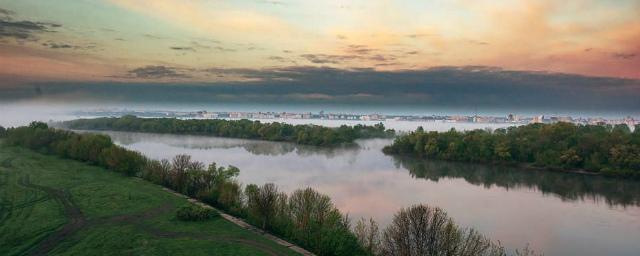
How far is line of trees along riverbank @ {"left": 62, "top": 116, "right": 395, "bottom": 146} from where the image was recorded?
84438 millimetres

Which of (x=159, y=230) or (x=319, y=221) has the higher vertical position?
(x=319, y=221)

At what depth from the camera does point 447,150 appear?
2420 inches

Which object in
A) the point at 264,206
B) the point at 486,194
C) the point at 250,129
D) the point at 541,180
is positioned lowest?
the point at 486,194

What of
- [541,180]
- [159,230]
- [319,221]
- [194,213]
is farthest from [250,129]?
[319,221]

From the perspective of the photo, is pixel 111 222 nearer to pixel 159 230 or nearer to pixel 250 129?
pixel 159 230

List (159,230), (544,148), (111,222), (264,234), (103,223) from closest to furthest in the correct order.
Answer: (264,234) → (159,230) → (103,223) → (111,222) → (544,148)

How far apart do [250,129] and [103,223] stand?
243 ft

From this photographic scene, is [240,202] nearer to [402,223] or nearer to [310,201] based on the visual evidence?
[310,201]

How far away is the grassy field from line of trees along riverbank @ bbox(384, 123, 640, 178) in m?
45.1

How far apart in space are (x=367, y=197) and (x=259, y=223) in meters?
14.1

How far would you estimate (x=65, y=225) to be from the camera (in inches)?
908

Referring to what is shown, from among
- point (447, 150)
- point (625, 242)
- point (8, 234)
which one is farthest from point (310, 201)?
point (447, 150)

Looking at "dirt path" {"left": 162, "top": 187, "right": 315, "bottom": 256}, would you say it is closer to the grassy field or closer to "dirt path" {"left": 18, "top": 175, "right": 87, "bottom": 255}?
the grassy field

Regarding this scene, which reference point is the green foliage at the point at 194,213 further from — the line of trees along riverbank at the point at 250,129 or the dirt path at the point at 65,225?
the line of trees along riverbank at the point at 250,129
